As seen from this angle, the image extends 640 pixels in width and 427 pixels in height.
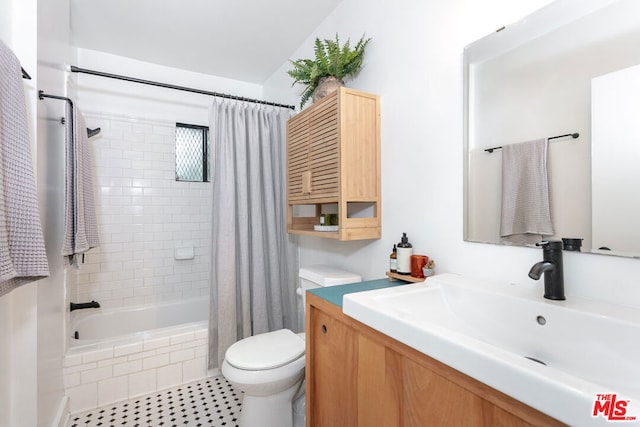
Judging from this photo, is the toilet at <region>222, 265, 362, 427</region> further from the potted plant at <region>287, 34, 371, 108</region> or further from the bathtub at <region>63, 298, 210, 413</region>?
the potted plant at <region>287, 34, 371, 108</region>

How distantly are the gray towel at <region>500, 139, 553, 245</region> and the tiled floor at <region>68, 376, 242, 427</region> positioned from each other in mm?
1724

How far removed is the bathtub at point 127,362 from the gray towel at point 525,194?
2.00 metres

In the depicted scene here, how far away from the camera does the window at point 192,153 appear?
282 centimetres

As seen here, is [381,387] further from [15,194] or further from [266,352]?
[15,194]

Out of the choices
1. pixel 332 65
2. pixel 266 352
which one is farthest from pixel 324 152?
pixel 266 352

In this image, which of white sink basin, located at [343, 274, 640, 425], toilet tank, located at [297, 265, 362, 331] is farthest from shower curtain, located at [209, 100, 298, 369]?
white sink basin, located at [343, 274, 640, 425]

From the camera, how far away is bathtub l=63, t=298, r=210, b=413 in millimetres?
1789

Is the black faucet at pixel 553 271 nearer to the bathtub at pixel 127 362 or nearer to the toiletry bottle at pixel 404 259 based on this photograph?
the toiletry bottle at pixel 404 259

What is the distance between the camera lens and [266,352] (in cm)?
149

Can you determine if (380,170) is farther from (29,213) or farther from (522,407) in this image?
(29,213)

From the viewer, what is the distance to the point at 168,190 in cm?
273

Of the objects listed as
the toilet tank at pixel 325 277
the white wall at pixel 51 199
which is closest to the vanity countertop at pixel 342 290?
the toilet tank at pixel 325 277

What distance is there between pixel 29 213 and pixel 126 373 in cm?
144

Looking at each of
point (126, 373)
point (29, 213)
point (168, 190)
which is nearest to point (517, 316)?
point (29, 213)
